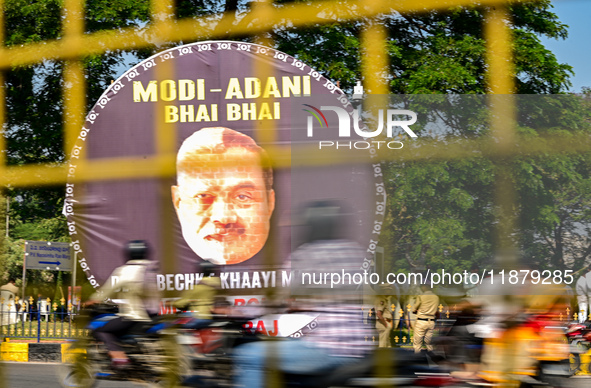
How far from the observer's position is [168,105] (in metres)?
5.59

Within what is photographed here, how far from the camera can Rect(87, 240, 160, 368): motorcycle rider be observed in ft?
15.2

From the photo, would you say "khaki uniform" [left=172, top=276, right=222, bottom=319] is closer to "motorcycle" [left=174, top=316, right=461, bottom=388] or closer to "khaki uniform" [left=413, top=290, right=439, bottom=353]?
"motorcycle" [left=174, top=316, right=461, bottom=388]

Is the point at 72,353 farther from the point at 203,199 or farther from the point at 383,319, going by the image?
the point at 383,319

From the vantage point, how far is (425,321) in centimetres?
519

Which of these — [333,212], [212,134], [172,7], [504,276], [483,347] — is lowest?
[483,347]

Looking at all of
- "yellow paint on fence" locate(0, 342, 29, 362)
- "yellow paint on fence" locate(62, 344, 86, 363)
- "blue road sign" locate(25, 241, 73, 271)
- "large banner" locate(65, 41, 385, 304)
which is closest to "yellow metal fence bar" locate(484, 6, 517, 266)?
"large banner" locate(65, 41, 385, 304)

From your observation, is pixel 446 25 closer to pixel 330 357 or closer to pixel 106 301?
pixel 330 357

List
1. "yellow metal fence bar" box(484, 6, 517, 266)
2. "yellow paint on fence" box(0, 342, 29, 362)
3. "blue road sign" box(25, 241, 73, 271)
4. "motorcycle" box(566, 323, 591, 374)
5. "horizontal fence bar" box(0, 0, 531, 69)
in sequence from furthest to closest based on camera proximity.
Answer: "yellow paint on fence" box(0, 342, 29, 362) → "blue road sign" box(25, 241, 73, 271) → "motorcycle" box(566, 323, 591, 374) → "horizontal fence bar" box(0, 0, 531, 69) → "yellow metal fence bar" box(484, 6, 517, 266)

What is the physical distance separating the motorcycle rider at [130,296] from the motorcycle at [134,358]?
0.14 ft

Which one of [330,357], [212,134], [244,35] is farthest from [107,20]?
[330,357]

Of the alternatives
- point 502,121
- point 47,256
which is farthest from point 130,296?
point 502,121

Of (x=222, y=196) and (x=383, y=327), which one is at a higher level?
(x=222, y=196)

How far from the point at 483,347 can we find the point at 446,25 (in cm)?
188

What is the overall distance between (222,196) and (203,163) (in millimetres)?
264
